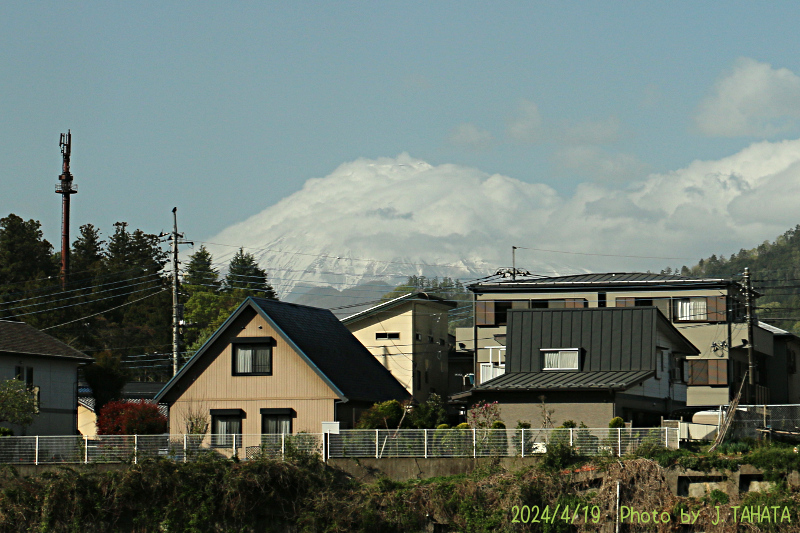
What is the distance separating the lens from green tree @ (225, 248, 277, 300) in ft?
354

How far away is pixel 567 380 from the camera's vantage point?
41.9m

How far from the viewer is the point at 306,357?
43250 mm

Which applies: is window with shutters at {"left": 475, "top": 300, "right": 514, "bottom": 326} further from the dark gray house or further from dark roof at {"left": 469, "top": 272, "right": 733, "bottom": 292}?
the dark gray house

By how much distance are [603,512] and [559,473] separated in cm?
195

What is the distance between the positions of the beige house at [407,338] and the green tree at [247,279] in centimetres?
4425

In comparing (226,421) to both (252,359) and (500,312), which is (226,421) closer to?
(252,359)

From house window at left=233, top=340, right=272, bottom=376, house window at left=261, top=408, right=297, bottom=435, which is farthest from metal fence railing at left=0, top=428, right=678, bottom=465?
house window at left=233, top=340, right=272, bottom=376

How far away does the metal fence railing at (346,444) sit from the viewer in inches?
1355

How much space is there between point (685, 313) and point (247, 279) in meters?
62.2

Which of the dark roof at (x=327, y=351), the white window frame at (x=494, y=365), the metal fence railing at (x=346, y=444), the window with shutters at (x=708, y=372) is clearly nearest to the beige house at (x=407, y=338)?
the white window frame at (x=494, y=365)

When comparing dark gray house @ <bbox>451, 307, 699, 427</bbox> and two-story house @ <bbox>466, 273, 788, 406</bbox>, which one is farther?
two-story house @ <bbox>466, 273, 788, 406</bbox>

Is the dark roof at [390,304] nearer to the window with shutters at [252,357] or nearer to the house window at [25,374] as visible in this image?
the window with shutters at [252,357]

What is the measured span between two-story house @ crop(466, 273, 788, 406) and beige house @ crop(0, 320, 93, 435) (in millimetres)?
22438

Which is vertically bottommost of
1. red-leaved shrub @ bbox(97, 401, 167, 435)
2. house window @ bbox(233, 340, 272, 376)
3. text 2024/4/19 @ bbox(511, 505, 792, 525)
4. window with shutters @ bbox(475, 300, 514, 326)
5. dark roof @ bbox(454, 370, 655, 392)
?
text 2024/4/19 @ bbox(511, 505, 792, 525)
